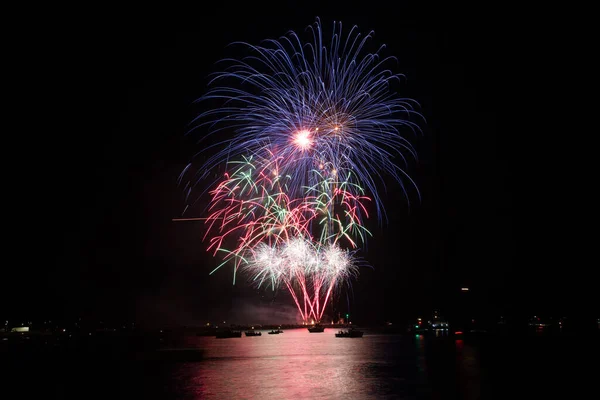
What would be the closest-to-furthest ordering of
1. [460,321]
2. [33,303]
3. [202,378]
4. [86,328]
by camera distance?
[202,378], [460,321], [33,303], [86,328]

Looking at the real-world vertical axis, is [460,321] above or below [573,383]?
above

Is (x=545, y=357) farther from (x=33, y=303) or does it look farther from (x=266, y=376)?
(x=33, y=303)

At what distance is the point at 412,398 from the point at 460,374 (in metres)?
10.9

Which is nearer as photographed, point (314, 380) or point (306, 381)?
point (306, 381)

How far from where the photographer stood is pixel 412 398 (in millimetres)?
24797

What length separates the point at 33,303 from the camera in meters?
132

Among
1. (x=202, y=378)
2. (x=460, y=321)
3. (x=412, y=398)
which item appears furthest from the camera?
(x=460, y=321)

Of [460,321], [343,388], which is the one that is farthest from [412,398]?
[460,321]

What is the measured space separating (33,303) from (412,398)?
12904 centimetres

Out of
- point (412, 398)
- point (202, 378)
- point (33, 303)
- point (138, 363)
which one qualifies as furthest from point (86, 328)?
point (412, 398)

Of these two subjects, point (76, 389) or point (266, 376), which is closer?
point (76, 389)

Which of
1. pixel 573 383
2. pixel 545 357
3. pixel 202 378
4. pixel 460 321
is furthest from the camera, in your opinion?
pixel 460 321

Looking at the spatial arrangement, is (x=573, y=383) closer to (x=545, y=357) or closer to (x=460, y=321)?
(x=545, y=357)

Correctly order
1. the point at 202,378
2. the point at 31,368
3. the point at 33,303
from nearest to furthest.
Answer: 1. the point at 202,378
2. the point at 31,368
3. the point at 33,303
